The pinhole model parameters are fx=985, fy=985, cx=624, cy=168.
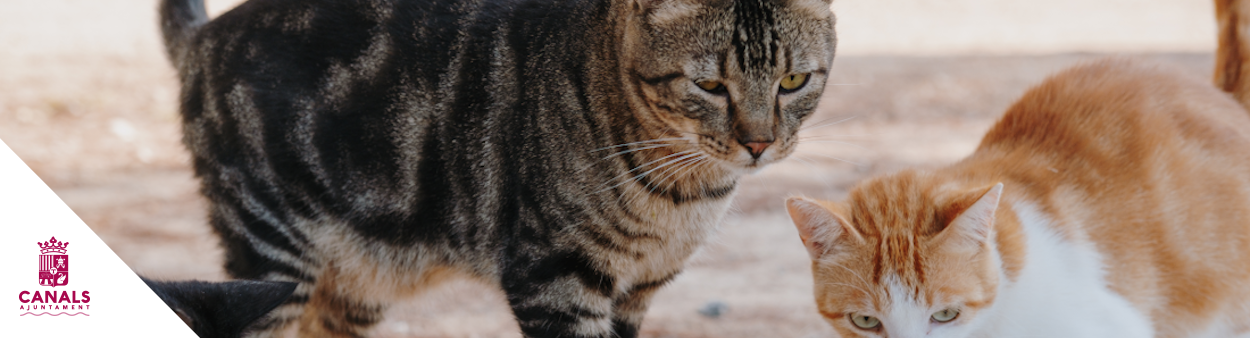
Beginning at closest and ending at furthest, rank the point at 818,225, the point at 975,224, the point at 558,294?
the point at 975,224
the point at 818,225
the point at 558,294

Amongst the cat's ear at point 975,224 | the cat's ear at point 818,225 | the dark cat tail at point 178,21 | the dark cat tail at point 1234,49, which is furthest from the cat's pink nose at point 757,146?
the dark cat tail at point 178,21

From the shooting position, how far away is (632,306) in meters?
2.69

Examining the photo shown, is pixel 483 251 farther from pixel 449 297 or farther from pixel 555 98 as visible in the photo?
pixel 449 297

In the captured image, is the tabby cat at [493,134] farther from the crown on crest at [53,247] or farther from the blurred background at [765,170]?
the crown on crest at [53,247]

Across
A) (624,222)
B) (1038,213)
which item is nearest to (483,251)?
(624,222)

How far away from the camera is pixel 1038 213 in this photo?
2365 millimetres

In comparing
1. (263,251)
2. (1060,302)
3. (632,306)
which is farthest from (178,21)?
(1060,302)

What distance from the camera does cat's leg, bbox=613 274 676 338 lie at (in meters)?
2.65

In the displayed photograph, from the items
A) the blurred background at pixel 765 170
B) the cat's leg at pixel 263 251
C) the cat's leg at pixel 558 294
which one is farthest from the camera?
the blurred background at pixel 765 170

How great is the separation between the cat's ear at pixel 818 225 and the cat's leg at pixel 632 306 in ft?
1.64

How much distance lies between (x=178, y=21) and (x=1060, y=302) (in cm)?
241

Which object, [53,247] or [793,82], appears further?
[793,82]

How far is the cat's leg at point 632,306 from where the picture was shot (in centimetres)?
265

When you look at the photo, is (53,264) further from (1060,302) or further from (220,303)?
(1060,302)
